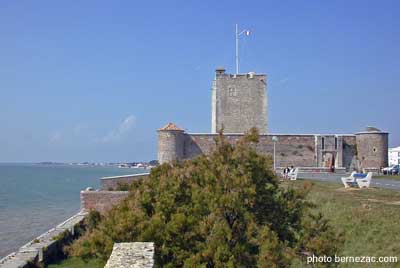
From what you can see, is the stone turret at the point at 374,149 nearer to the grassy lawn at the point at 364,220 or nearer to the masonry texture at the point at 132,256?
the grassy lawn at the point at 364,220

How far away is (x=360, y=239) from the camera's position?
10188 mm

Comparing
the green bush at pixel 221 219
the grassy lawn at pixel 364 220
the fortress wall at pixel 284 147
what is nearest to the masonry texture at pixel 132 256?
the green bush at pixel 221 219

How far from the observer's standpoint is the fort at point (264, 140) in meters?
29.9

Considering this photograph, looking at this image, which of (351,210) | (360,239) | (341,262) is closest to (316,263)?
(341,262)

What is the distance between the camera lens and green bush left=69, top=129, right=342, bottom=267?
718cm

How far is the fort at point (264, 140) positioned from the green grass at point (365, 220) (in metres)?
15.4

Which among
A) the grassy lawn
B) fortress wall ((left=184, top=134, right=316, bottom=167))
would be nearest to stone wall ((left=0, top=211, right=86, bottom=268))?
the grassy lawn

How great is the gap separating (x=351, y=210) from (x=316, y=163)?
19.3 metres

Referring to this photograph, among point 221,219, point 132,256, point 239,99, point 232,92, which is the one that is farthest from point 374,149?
point 132,256

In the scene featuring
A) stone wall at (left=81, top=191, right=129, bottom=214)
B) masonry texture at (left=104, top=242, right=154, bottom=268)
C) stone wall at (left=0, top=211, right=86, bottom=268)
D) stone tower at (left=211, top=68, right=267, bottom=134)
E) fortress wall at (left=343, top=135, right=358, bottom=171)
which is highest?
stone tower at (left=211, top=68, right=267, bottom=134)

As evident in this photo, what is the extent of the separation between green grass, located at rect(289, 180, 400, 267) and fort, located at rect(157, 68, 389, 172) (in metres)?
15.4

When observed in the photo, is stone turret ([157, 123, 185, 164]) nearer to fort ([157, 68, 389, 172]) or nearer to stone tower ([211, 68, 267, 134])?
fort ([157, 68, 389, 172])

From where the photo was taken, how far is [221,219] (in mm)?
7469

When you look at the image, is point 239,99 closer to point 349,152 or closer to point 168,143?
point 168,143
